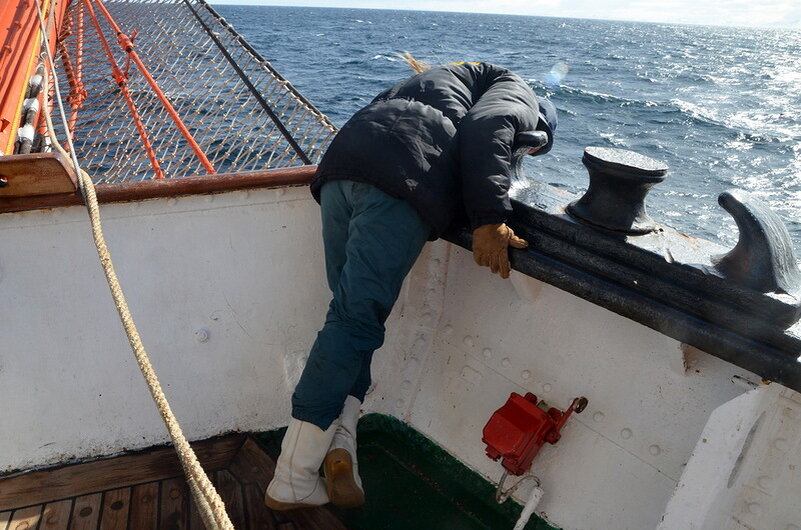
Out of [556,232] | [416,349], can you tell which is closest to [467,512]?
[416,349]

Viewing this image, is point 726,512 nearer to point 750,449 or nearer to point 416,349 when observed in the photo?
point 750,449

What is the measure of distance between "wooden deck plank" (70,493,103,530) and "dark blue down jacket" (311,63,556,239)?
1.28m

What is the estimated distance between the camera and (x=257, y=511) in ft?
6.80

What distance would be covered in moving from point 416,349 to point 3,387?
1463 millimetres

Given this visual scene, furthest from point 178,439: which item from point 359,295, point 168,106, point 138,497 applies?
point 168,106

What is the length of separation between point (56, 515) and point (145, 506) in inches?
10.6

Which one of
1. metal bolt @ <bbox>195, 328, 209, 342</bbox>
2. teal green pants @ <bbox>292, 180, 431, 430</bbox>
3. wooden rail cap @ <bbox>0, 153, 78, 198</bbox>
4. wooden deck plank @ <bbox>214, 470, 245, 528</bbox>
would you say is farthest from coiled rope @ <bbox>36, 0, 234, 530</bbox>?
wooden deck plank @ <bbox>214, 470, 245, 528</bbox>

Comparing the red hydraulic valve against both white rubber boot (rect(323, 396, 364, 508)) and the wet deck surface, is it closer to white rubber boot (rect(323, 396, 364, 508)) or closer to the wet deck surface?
white rubber boot (rect(323, 396, 364, 508))

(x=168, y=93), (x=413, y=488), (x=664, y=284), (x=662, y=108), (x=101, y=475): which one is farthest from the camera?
(x=662, y=108)

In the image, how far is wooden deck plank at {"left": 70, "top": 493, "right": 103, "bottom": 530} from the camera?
1.99 metres

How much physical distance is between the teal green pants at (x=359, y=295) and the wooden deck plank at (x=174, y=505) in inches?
20.8

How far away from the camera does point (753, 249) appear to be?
1.50 meters

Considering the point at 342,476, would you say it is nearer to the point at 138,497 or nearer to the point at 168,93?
the point at 138,497

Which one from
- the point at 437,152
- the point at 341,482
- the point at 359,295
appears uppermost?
the point at 437,152
